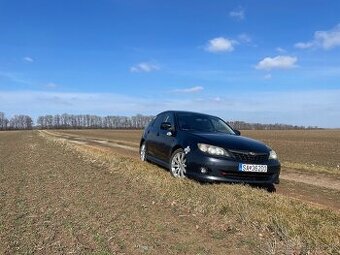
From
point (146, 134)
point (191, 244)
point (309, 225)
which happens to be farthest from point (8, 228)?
point (146, 134)

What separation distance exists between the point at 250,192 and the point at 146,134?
561 centimetres

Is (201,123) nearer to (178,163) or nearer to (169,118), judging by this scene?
(169,118)

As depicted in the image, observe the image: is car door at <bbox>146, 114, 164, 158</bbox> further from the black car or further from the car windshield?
the car windshield

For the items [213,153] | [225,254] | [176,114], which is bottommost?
[225,254]

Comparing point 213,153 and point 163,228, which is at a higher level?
point 213,153

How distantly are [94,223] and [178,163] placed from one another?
4.05 meters

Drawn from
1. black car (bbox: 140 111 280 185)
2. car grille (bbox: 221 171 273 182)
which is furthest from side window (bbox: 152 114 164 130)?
car grille (bbox: 221 171 273 182)

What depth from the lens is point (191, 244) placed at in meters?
4.98

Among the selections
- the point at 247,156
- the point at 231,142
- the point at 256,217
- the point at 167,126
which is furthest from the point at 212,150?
the point at 256,217

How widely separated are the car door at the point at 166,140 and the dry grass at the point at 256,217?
55.3 inches

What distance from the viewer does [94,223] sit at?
5773 millimetres

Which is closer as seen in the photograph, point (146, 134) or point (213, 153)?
point (213, 153)

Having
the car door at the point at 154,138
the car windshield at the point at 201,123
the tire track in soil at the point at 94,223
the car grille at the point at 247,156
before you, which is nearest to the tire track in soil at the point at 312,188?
the car grille at the point at 247,156

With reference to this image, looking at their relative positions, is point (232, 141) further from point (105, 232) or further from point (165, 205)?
point (105, 232)
